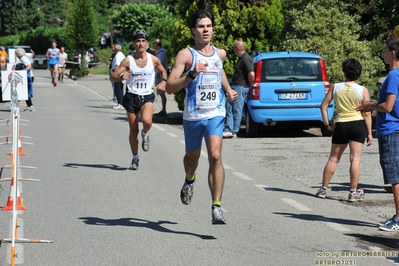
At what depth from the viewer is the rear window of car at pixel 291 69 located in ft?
57.4

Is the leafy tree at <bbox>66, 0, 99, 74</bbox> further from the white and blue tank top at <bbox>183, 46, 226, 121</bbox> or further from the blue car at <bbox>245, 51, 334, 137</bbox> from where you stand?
the white and blue tank top at <bbox>183, 46, 226, 121</bbox>

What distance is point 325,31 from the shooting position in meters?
23.5

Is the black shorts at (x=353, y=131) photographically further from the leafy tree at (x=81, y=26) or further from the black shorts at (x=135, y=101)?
the leafy tree at (x=81, y=26)

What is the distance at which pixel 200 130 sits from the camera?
333 inches

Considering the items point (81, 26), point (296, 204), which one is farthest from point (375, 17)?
point (81, 26)

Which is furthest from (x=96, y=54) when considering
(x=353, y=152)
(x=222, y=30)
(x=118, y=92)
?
(x=353, y=152)

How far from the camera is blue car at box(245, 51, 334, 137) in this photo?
17.3 m

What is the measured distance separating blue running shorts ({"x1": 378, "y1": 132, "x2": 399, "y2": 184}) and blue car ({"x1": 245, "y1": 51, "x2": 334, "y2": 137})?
871cm

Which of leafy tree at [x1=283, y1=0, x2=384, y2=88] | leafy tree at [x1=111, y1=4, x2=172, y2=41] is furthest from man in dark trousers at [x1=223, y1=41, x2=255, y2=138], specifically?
leafy tree at [x1=111, y1=4, x2=172, y2=41]

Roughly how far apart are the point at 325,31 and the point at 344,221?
48.8 ft

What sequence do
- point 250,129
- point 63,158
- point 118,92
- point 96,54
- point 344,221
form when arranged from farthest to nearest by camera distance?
point 96,54 < point 118,92 < point 250,129 < point 63,158 < point 344,221

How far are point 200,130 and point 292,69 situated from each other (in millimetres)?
9401

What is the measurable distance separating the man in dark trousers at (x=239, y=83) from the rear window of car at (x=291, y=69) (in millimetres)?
347

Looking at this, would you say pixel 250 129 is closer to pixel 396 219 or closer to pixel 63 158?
pixel 63 158
